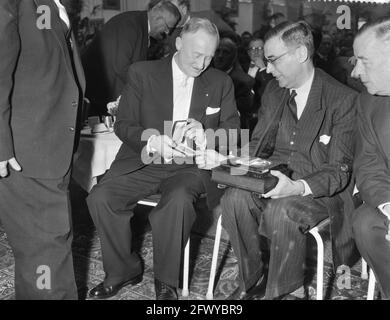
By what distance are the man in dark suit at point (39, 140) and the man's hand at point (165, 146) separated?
0.47 metres

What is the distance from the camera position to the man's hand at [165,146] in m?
2.33

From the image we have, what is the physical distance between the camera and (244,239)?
228 centimetres

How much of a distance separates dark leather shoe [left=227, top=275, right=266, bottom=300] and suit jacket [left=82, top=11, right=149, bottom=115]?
2214 millimetres

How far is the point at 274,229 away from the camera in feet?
6.89

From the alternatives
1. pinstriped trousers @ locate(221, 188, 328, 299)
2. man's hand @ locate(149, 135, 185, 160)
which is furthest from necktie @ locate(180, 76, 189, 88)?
pinstriped trousers @ locate(221, 188, 328, 299)

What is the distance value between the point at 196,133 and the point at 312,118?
631mm

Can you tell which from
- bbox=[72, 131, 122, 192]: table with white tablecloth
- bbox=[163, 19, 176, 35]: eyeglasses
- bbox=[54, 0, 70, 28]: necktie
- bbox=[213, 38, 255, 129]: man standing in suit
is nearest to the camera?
bbox=[54, 0, 70, 28]: necktie

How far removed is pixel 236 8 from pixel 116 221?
729 cm

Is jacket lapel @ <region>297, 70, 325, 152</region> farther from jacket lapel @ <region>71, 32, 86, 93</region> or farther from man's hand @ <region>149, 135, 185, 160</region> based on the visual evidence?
jacket lapel @ <region>71, 32, 86, 93</region>

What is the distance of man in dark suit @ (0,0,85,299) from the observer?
1.80 metres

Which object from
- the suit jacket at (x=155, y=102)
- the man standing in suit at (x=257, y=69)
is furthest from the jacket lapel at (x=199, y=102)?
the man standing in suit at (x=257, y=69)

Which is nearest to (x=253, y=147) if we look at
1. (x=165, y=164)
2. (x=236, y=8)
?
(x=165, y=164)
